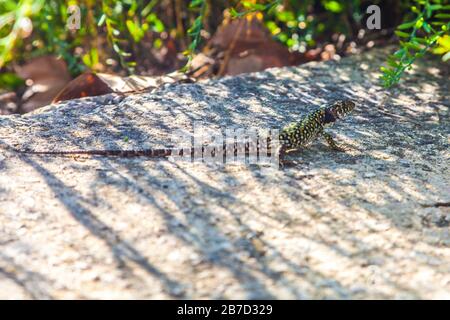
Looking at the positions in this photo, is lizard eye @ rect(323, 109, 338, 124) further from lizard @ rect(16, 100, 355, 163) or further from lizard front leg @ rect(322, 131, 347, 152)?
lizard front leg @ rect(322, 131, 347, 152)

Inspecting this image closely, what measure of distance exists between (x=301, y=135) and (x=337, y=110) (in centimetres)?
55

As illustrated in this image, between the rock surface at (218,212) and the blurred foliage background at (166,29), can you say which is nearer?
the rock surface at (218,212)

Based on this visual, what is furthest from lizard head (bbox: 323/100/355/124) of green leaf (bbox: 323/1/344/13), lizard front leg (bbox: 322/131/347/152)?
green leaf (bbox: 323/1/344/13)

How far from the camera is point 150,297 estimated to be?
9.20 ft

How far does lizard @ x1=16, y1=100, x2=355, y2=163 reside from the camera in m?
4.19

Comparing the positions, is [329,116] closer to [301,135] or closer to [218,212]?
[301,135]

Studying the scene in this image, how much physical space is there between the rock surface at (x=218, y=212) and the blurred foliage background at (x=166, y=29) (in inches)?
66.8

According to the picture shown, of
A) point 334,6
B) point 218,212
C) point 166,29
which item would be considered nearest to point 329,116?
point 218,212

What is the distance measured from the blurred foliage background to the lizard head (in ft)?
4.68

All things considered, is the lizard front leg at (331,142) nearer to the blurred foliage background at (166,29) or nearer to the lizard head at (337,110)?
the lizard head at (337,110)

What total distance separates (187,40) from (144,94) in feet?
7.73

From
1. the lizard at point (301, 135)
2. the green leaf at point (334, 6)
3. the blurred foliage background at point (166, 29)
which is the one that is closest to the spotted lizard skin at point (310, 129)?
the lizard at point (301, 135)

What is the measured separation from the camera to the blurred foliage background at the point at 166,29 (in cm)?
654
